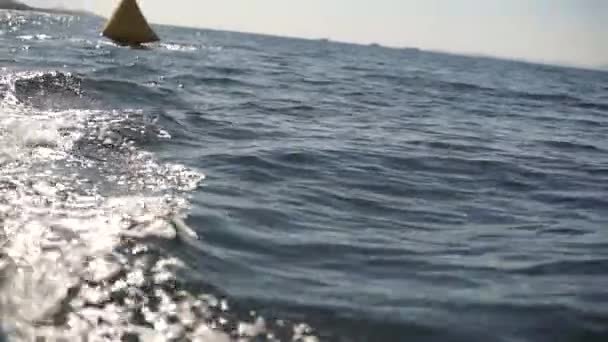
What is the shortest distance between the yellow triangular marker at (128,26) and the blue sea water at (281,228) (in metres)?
13.2

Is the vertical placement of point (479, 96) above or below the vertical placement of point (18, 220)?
above

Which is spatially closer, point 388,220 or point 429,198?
point 388,220

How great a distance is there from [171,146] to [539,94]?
18.2 m

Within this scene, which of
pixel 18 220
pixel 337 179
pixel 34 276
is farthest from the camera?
pixel 337 179

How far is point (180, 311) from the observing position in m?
3.29

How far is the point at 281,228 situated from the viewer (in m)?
4.95

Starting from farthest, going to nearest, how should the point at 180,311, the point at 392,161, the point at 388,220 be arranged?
the point at 392,161, the point at 388,220, the point at 180,311

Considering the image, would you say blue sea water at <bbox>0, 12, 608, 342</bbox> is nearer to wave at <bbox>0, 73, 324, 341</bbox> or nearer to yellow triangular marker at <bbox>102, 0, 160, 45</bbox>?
wave at <bbox>0, 73, 324, 341</bbox>

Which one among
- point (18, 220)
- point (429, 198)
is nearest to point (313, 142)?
point (429, 198)

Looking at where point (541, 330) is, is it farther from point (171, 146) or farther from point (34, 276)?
point (171, 146)

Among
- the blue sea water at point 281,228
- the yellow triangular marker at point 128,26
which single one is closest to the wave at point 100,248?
the blue sea water at point 281,228

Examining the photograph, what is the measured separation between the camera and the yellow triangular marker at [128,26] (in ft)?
75.9

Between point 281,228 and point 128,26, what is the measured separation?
2144 centimetres

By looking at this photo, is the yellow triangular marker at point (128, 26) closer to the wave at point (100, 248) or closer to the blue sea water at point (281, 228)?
the blue sea water at point (281, 228)
